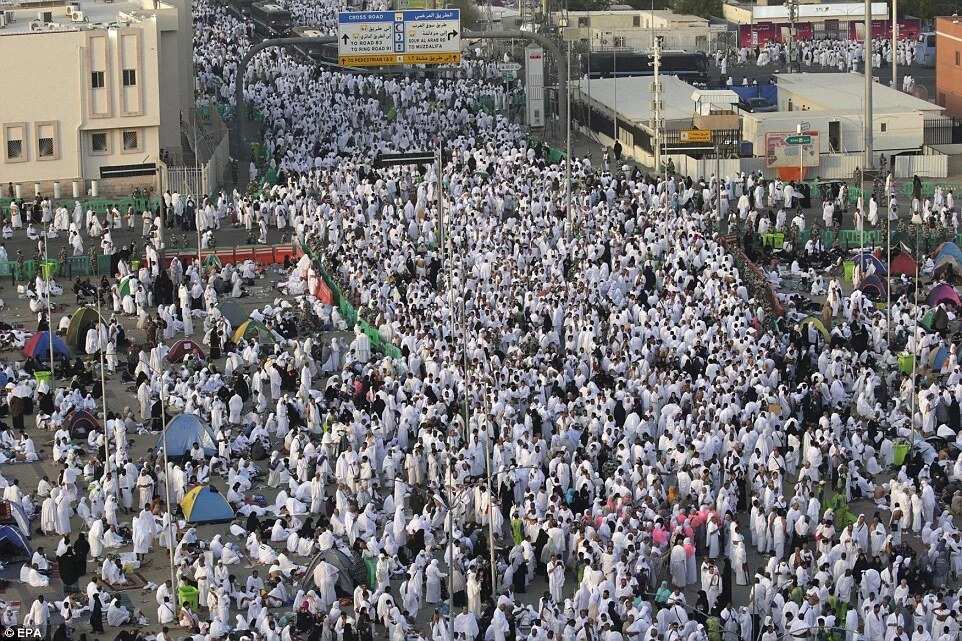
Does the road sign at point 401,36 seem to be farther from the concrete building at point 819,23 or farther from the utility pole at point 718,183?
the concrete building at point 819,23

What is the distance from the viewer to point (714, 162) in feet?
173

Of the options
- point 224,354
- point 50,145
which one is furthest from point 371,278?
point 50,145

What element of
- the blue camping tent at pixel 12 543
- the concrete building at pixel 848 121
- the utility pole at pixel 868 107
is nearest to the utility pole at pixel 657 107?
the concrete building at pixel 848 121

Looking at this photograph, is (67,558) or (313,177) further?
(313,177)

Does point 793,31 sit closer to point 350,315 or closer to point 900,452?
point 350,315

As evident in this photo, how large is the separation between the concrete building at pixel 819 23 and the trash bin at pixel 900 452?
159 ft

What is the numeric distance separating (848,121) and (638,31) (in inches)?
892

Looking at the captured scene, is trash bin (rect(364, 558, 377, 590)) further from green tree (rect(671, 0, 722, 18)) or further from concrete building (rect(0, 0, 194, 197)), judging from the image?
green tree (rect(671, 0, 722, 18))

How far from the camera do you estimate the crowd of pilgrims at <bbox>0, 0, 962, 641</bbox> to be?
27.2 m

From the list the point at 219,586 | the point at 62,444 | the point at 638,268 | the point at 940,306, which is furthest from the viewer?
the point at 638,268

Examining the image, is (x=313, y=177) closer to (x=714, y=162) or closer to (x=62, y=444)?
(x=714, y=162)

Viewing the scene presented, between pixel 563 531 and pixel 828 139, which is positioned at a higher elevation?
pixel 828 139

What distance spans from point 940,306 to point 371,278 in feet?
33.1

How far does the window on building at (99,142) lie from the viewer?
53438mm
